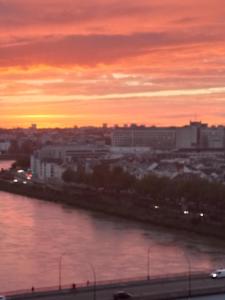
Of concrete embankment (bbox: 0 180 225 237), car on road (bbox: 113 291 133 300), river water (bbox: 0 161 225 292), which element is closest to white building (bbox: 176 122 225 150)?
concrete embankment (bbox: 0 180 225 237)

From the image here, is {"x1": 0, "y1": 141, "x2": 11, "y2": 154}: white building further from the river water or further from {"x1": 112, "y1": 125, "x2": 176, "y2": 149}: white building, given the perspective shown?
the river water

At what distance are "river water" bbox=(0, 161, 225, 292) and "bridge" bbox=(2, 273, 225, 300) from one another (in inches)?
31.8

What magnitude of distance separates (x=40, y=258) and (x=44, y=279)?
2.22ft

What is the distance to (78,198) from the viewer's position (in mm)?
9906

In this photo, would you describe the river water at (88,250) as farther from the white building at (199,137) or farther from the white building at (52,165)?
the white building at (199,137)

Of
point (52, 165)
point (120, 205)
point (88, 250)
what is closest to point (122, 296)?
point (88, 250)

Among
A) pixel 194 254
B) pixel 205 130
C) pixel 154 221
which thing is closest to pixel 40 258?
pixel 194 254

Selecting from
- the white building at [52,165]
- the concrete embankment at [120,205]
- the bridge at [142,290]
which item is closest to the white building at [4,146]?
the white building at [52,165]

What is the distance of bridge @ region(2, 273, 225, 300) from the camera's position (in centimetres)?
342

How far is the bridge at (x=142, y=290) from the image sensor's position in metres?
3.42

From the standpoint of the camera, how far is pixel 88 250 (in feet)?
18.6

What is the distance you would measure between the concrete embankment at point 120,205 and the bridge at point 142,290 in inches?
119

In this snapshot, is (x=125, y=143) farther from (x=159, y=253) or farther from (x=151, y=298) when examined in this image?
(x=151, y=298)

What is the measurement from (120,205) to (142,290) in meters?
5.23
